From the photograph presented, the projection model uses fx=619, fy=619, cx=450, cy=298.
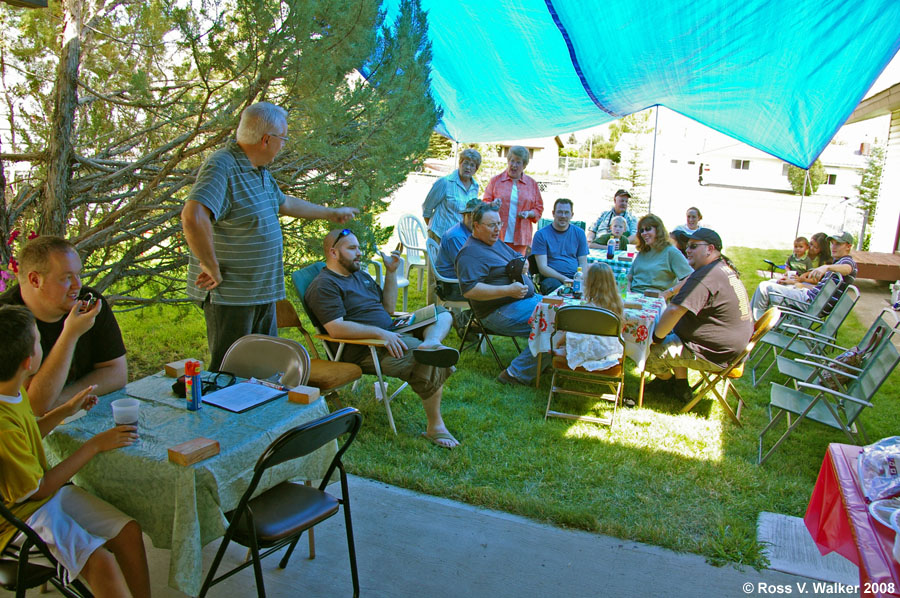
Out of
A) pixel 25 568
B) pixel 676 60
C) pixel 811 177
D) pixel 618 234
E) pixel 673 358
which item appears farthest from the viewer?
pixel 811 177

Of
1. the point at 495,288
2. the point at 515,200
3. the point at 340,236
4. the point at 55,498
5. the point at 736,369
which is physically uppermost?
the point at 515,200

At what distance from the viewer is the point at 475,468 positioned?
11.5ft

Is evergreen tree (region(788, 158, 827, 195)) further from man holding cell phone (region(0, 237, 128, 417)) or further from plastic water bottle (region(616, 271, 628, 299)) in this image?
man holding cell phone (region(0, 237, 128, 417))

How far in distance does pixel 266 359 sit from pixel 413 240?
5.44 m

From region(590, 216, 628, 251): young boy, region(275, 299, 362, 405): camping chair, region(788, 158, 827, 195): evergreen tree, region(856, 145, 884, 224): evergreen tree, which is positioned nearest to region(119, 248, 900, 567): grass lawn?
region(275, 299, 362, 405): camping chair

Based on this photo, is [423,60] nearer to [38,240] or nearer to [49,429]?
[38,240]

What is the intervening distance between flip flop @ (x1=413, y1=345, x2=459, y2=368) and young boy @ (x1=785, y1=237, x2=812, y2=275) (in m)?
5.02

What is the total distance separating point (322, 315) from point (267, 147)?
1.16 metres

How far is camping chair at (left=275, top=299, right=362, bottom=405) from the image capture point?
11.8ft

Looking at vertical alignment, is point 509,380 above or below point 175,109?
below

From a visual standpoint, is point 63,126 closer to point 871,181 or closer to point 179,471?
point 179,471

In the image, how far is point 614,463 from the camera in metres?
3.65

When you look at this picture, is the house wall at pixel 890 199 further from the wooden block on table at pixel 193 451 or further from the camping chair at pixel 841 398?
the wooden block on table at pixel 193 451

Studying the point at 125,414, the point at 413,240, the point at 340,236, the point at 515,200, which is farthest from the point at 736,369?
the point at 413,240
